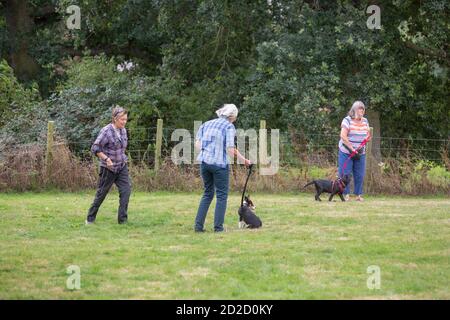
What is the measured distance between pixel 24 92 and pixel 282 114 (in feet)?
23.3

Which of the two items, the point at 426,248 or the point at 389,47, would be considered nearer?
the point at 426,248

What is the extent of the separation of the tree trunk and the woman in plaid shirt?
17529 millimetres

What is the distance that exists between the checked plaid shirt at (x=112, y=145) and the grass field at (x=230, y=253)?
962 millimetres

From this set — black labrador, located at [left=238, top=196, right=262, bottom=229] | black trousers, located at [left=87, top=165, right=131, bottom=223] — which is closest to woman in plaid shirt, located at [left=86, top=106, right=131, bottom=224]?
black trousers, located at [left=87, top=165, right=131, bottom=223]

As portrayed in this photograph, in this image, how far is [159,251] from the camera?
987cm

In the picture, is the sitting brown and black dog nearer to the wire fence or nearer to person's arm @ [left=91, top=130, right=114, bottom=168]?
the wire fence

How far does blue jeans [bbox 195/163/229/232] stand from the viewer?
1110cm

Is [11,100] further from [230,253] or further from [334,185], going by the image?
[230,253]

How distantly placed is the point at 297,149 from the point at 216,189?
27.7 feet

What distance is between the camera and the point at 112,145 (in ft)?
39.5

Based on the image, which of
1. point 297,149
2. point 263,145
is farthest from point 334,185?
point 297,149
